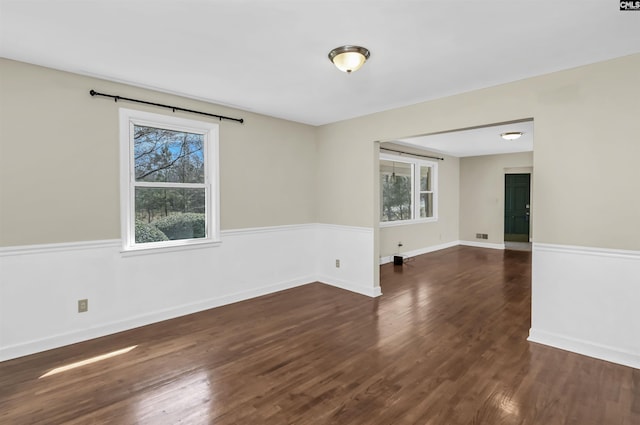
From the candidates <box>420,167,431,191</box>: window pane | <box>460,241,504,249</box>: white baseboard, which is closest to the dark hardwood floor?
<box>420,167,431,191</box>: window pane

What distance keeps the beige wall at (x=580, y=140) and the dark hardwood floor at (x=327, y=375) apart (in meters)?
1.14

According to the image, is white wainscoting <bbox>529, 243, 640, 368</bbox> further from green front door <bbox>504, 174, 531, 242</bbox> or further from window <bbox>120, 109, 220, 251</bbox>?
green front door <bbox>504, 174, 531, 242</bbox>

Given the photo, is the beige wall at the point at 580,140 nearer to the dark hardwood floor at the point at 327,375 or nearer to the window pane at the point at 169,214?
the dark hardwood floor at the point at 327,375

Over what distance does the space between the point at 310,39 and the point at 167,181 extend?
7.75ft

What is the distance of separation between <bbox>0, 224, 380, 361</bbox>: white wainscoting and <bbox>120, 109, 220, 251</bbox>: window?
23 cm

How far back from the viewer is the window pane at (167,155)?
356 cm

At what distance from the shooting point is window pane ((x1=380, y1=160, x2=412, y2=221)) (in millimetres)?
6762

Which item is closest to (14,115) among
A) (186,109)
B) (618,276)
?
(186,109)

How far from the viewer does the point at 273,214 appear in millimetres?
4758

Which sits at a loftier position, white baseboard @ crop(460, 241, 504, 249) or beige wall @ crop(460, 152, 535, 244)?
beige wall @ crop(460, 152, 535, 244)

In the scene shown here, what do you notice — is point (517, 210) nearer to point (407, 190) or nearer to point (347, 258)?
point (407, 190)

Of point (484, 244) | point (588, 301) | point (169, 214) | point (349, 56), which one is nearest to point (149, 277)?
point (169, 214)

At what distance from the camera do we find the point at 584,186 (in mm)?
2848

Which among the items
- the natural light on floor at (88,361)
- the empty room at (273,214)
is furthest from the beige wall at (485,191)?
the natural light on floor at (88,361)
